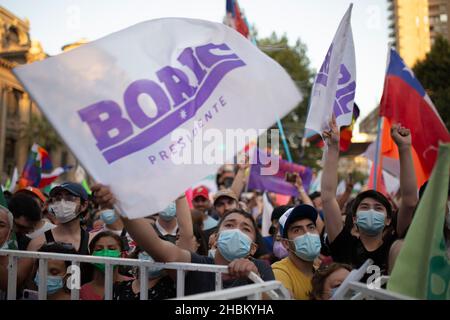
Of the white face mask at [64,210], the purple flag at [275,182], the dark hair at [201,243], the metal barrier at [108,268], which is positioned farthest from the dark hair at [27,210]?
the purple flag at [275,182]

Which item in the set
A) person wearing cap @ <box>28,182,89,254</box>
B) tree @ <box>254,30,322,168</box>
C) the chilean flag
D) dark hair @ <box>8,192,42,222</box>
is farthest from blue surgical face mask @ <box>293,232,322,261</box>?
tree @ <box>254,30,322,168</box>

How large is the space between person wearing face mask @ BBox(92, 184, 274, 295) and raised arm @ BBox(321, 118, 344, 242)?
56 cm

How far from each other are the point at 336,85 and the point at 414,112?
2393 millimetres

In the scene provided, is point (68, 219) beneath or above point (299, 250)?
above

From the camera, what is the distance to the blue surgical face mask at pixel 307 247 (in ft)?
9.64

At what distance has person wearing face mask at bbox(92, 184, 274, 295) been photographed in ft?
7.23

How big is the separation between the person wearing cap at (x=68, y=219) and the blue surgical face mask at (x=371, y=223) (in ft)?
6.52

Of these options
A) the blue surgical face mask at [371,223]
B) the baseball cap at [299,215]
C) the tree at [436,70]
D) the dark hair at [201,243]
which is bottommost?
the dark hair at [201,243]

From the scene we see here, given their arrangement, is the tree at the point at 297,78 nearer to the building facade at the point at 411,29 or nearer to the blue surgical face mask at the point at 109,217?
the building facade at the point at 411,29

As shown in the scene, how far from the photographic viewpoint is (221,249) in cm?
275

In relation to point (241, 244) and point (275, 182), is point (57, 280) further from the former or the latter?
point (275, 182)

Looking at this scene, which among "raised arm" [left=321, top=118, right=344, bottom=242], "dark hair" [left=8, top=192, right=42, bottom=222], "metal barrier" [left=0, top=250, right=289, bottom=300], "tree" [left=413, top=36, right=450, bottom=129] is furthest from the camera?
"tree" [left=413, top=36, right=450, bottom=129]

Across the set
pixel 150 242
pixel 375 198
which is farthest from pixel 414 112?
pixel 150 242

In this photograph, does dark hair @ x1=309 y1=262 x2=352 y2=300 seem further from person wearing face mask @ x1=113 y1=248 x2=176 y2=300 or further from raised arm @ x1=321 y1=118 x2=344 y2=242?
person wearing face mask @ x1=113 y1=248 x2=176 y2=300
